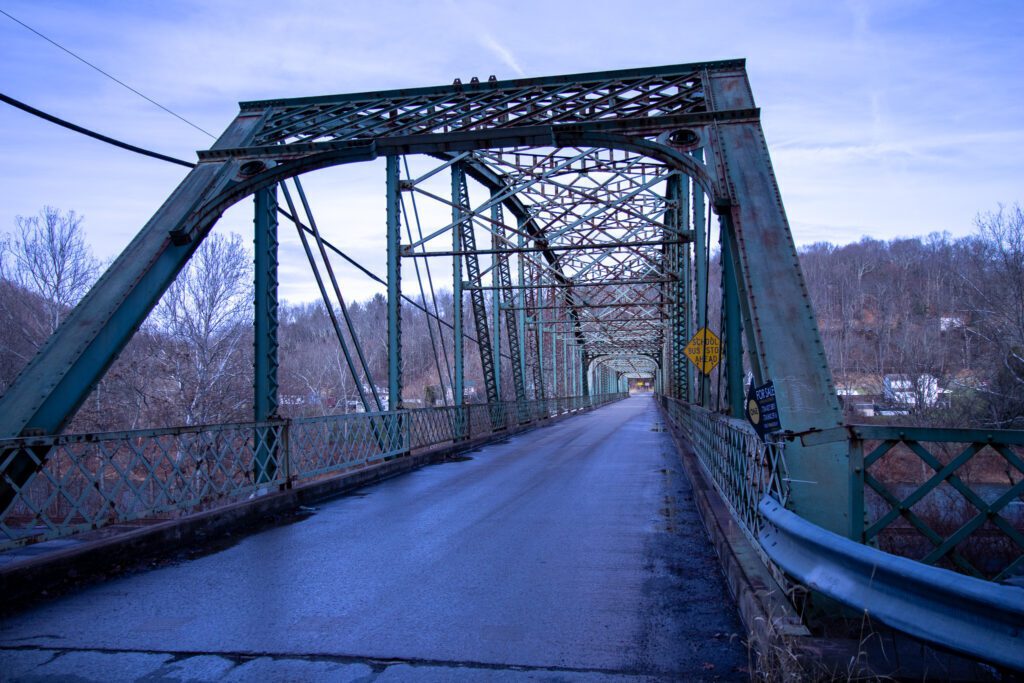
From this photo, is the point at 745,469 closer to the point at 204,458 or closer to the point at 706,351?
the point at 204,458

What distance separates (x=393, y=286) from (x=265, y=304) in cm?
529

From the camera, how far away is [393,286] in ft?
57.5

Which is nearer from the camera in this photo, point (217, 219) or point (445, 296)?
point (217, 219)

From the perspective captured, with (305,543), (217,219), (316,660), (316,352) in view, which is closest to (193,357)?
(217,219)

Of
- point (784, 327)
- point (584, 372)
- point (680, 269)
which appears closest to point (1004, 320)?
point (680, 269)

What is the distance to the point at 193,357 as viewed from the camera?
98.9ft

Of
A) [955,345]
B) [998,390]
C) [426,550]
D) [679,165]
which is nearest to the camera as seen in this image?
[426,550]

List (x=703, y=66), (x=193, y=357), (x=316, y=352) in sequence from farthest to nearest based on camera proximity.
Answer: (x=316, y=352)
(x=193, y=357)
(x=703, y=66)

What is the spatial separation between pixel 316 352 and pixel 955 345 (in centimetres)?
5161

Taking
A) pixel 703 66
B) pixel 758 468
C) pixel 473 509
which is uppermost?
pixel 703 66

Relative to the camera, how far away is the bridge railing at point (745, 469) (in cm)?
519

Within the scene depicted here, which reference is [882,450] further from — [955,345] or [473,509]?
[955,345]

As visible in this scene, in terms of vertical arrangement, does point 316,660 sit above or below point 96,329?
below

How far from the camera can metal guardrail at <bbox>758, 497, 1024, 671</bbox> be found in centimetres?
226
